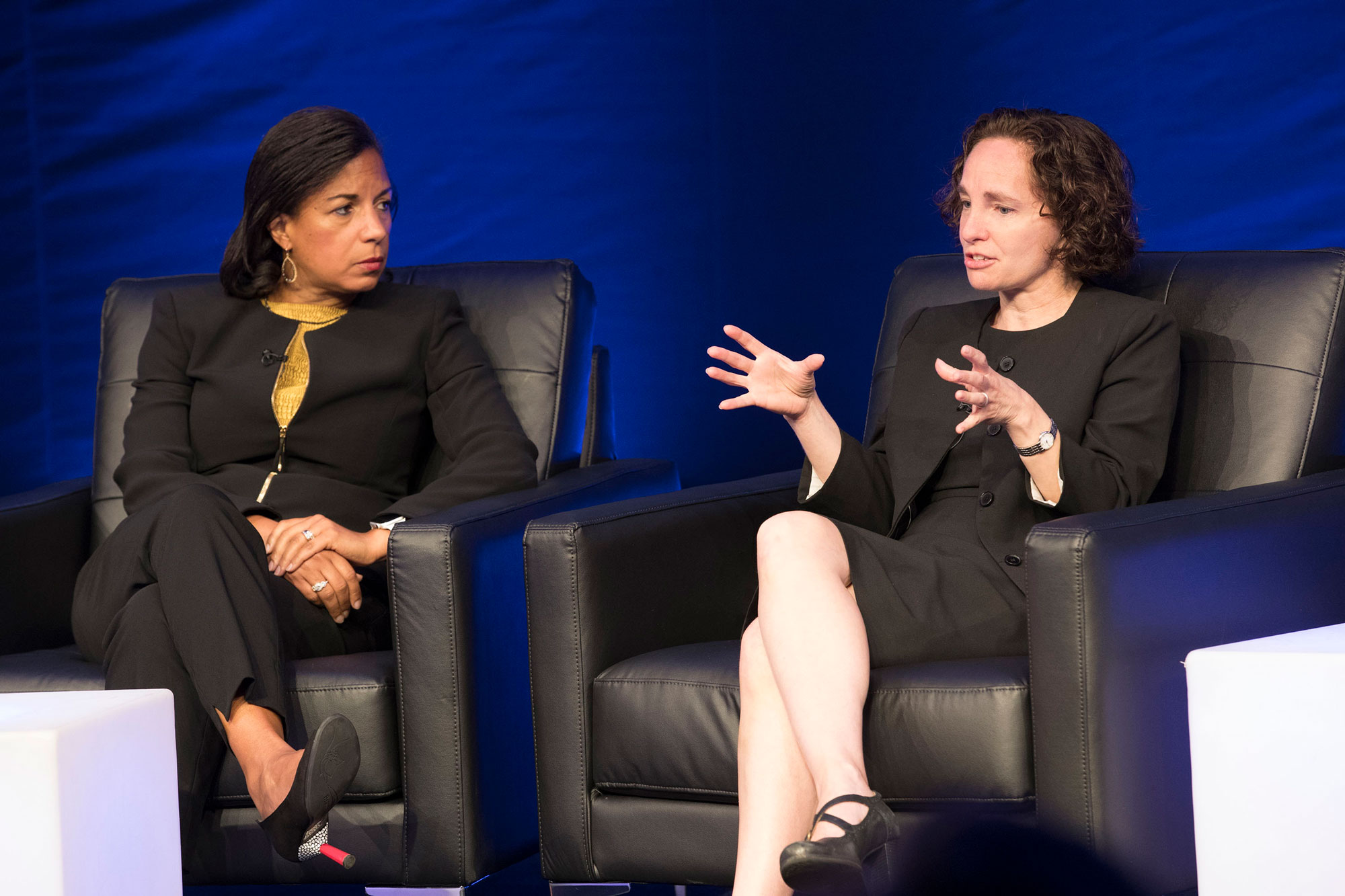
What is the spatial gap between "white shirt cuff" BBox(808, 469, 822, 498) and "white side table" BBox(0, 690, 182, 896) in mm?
996

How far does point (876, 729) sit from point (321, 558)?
3.07ft

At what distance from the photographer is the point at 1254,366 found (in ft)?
7.46

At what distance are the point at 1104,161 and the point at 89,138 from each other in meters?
2.64

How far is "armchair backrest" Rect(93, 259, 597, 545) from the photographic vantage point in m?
2.77

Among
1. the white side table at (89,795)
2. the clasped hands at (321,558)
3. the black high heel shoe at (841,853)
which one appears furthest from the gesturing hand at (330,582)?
the black high heel shoe at (841,853)

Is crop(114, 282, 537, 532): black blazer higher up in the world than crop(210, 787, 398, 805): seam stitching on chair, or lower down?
higher up

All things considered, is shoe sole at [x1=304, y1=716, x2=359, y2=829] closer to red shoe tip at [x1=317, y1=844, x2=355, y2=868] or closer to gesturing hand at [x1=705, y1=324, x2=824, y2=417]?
red shoe tip at [x1=317, y1=844, x2=355, y2=868]

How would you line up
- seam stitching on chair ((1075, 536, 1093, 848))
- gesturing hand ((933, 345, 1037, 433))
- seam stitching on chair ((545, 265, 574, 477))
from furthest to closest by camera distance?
seam stitching on chair ((545, 265, 574, 477)) < gesturing hand ((933, 345, 1037, 433)) < seam stitching on chair ((1075, 536, 1093, 848))

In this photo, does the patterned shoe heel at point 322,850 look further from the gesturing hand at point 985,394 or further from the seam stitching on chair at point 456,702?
the gesturing hand at point 985,394

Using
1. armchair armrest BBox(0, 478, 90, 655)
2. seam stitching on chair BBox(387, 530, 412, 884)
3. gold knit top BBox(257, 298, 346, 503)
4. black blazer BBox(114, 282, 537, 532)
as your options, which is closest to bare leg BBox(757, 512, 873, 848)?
seam stitching on chair BBox(387, 530, 412, 884)

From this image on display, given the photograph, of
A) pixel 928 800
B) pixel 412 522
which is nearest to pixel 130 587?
pixel 412 522

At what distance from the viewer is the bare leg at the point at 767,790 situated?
176cm

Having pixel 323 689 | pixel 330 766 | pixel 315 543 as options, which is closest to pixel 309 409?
pixel 315 543

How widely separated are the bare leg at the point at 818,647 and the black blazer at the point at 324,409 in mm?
673
